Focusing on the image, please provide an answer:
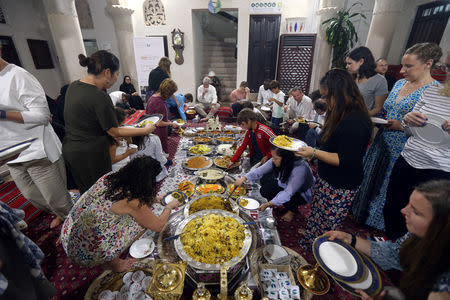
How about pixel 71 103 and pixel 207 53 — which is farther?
pixel 207 53

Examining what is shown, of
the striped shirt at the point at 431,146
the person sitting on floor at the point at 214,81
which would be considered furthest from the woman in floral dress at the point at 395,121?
the person sitting on floor at the point at 214,81

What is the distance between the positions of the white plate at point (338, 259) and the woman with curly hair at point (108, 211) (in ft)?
3.85

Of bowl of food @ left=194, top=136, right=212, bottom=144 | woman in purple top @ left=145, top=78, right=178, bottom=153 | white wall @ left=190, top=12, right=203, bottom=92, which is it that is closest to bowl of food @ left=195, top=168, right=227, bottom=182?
bowl of food @ left=194, top=136, right=212, bottom=144

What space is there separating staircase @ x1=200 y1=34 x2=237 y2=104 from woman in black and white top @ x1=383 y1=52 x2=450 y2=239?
296 inches

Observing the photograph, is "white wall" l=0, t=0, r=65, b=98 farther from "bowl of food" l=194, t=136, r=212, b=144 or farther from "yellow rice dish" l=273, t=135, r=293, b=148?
"yellow rice dish" l=273, t=135, r=293, b=148

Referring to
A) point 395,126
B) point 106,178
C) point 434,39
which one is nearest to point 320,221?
point 395,126

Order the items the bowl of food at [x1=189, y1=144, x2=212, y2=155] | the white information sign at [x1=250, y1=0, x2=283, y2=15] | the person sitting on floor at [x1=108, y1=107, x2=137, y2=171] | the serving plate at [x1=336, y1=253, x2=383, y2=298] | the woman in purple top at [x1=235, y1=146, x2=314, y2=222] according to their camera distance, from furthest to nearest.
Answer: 1. the white information sign at [x1=250, y1=0, x2=283, y2=15]
2. the bowl of food at [x1=189, y1=144, x2=212, y2=155]
3. the person sitting on floor at [x1=108, y1=107, x2=137, y2=171]
4. the woman in purple top at [x1=235, y1=146, x2=314, y2=222]
5. the serving plate at [x1=336, y1=253, x2=383, y2=298]

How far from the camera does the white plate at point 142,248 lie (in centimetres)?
159

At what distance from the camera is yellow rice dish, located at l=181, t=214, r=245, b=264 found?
133cm

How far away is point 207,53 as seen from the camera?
373 inches

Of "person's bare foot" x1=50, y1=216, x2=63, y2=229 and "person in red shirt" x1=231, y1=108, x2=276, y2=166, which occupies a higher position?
"person in red shirt" x1=231, y1=108, x2=276, y2=166

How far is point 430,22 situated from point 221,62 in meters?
6.88

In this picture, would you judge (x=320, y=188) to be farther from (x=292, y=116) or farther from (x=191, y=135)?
(x=292, y=116)

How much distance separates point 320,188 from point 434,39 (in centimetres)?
610
